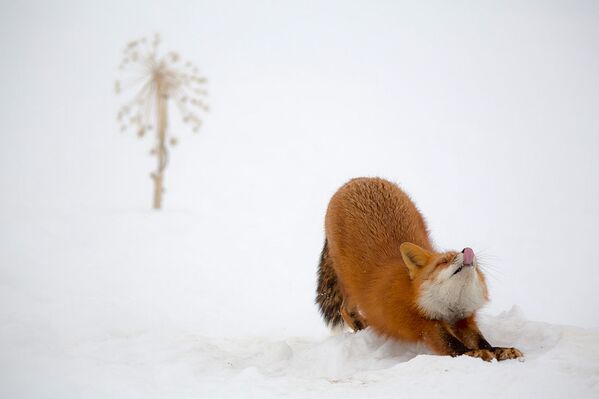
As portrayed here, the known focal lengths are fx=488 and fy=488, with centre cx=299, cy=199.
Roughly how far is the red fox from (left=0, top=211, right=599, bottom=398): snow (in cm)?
30

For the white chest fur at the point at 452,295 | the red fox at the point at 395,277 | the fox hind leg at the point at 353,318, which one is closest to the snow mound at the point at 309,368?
the red fox at the point at 395,277

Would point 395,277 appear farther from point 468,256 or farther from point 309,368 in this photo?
point 309,368

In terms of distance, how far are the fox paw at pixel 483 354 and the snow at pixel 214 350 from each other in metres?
0.21

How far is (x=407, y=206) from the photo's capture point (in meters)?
5.29

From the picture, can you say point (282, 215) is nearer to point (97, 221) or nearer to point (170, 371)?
point (97, 221)

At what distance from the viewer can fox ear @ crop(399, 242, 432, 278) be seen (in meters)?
4.02

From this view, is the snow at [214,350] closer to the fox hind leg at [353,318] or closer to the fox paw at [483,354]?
the fox paw at [483,354]

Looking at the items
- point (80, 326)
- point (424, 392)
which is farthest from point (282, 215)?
point (424, 392)

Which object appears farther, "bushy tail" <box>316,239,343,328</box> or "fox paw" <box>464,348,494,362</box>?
"bushy tail" <box>316,239,343,328</box>

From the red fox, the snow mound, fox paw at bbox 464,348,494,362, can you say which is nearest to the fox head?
the red fox

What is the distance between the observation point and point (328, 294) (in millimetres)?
5703

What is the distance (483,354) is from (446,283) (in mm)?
577

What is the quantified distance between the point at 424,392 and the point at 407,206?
8.24ft

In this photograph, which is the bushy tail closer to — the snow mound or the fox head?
the snow mound
